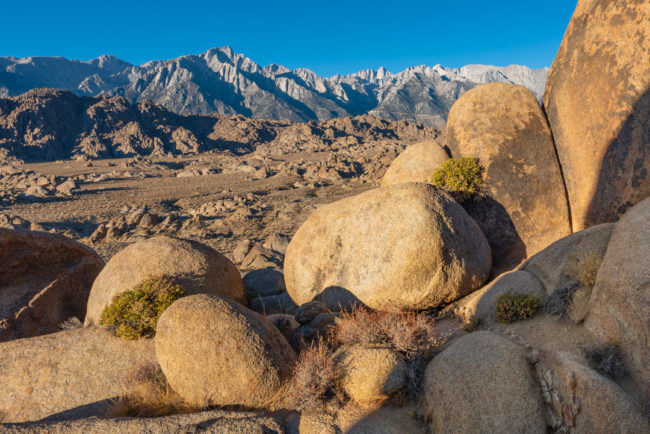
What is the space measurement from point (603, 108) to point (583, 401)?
7.17m

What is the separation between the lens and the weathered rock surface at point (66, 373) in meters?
6.29

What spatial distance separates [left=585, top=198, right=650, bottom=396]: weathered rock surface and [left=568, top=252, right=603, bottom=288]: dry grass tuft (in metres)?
0.59

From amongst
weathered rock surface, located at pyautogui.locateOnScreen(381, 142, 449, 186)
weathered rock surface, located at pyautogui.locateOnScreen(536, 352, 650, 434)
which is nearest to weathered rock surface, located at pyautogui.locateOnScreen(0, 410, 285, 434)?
weathered rock surface, located at pyautogui.locateOnScreen(536, 352, 650, 434)

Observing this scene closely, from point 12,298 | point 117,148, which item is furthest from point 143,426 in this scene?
point 117,148

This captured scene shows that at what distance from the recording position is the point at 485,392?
4879mm

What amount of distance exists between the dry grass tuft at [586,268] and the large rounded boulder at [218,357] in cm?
508

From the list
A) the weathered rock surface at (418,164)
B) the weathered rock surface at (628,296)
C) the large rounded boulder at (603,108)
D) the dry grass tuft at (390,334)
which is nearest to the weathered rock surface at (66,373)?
the dry grass tuft at (390,334)

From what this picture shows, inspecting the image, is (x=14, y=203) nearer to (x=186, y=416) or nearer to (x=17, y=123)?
(x=186, y=416)

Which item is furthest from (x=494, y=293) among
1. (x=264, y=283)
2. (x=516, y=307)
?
(x=264, y=283)

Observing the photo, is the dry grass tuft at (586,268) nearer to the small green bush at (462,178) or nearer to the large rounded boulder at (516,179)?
the large rounded boulder at (516,179)

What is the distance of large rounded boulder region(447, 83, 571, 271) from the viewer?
32.1ft

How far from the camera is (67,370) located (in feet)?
22.0

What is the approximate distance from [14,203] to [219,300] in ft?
112

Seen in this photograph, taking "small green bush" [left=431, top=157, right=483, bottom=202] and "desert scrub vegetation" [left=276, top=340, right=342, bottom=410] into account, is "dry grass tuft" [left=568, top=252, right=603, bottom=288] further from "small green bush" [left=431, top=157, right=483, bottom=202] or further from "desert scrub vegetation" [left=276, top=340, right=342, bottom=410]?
"desert scrub vegetation" [left=276, top=340, right=342, bottom=410]
